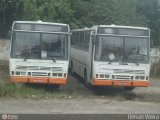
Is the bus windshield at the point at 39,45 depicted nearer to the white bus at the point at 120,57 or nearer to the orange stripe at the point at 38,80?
the orange stripe at the point at 38,80

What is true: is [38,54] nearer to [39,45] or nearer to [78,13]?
[39,45]

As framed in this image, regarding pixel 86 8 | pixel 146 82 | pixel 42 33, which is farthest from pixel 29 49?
pixel 86 8

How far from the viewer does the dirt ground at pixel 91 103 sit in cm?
1357

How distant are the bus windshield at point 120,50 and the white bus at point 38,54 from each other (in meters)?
1.33

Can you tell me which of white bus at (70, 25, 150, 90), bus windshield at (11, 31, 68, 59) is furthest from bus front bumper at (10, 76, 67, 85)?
white bus at (70, 25, 150, 90)

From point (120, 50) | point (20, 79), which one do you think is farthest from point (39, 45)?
point (120, 50)

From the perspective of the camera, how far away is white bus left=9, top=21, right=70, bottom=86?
18.2 m

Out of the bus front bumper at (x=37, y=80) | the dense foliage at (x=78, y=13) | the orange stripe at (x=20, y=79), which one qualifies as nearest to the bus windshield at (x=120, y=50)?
the bus front bumper at (x=37, y=80)

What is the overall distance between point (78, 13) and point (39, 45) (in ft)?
61.4

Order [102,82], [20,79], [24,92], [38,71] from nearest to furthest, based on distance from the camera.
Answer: [24,92] → [20,79] → [38,71] → [102,82]

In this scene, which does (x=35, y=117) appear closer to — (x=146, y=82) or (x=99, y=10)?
(x=146, y=82)

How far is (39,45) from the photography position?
60.5 ft

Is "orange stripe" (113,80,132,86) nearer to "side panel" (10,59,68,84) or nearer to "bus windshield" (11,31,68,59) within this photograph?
"side panel" (10,59,68,84)

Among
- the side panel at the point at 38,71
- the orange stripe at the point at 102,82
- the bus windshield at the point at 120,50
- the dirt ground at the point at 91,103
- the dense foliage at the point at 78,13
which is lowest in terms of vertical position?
the dirt ground at the point at 91,103
